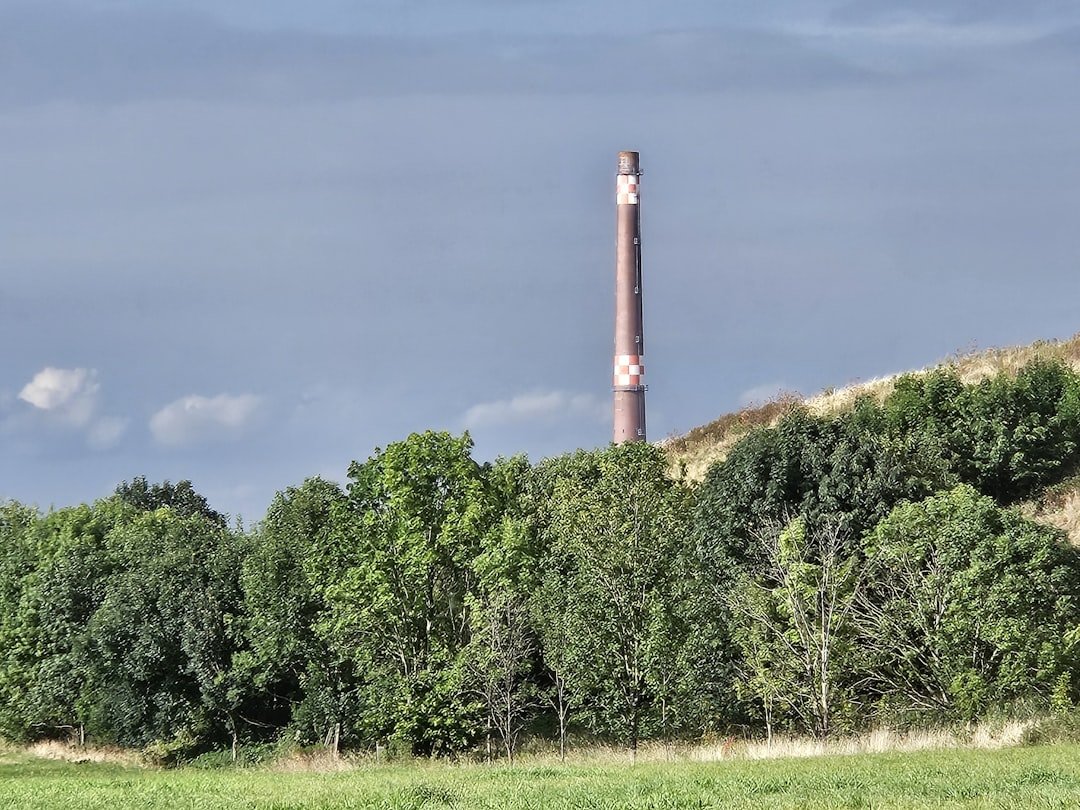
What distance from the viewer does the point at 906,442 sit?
59.6 metres

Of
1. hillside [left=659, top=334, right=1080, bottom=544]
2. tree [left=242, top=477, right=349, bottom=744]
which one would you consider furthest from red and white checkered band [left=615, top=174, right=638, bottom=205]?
tree [left=242, top=477, right=349, bottom=744]

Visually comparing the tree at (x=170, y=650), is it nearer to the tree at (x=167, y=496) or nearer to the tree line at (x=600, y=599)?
the tree line at (x=600, y=599)

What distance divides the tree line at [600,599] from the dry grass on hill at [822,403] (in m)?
12.7

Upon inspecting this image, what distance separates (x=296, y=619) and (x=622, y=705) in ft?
53.2

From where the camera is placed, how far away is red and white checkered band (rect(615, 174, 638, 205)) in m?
85.9

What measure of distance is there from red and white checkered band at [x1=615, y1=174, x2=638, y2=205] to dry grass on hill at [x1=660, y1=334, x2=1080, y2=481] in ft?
46.1

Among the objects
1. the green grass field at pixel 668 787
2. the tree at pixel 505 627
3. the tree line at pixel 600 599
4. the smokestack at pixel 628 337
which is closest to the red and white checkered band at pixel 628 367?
the smokestack at pixel 628 337

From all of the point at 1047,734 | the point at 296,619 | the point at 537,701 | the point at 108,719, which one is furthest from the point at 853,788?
the point at 108,719

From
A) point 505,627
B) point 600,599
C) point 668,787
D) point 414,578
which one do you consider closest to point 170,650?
point 414,578

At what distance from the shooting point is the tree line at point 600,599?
159 ft

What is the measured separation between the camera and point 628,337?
8394cm

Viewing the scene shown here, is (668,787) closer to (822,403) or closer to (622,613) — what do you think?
(622,613)

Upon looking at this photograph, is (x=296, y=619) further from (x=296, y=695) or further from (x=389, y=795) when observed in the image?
(x=389, y=795)

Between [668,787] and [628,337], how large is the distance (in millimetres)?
56025
